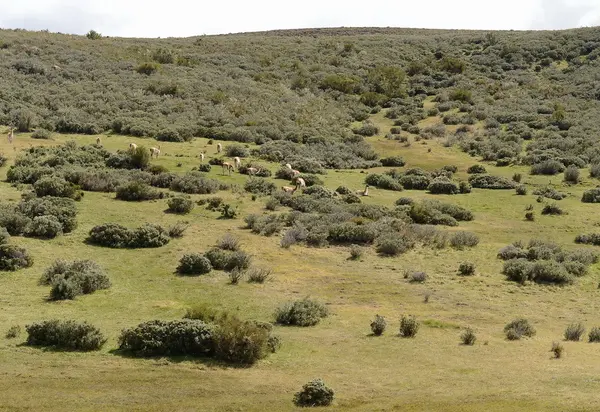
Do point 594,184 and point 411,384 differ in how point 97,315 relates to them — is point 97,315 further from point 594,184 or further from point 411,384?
point 594,184

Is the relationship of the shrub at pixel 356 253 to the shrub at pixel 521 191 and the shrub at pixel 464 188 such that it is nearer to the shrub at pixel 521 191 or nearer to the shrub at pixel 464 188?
the shrub at pixel 464 188

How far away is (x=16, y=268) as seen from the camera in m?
21.4

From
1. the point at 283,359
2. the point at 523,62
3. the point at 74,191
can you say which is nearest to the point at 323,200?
the point at 74,191

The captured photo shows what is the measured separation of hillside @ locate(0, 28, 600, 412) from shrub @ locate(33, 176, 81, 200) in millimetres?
105

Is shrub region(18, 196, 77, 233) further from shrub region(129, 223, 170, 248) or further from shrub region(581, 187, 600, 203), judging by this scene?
shrub region(581, 187, 600, 203)

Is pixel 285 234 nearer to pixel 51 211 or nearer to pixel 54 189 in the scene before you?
pixel 51 211

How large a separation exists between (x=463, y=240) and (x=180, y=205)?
1297 centimetres

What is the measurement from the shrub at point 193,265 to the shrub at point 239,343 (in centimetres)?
769

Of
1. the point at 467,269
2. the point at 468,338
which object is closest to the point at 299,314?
the point at 468,338

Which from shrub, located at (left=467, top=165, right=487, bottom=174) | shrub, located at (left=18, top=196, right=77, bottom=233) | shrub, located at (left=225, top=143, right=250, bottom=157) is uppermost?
shrub, located at (left=225, top=143, right=250, bottom=157)

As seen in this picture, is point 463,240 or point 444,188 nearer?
point 463,240

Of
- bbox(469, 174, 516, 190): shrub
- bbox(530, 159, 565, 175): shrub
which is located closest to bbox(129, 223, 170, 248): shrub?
bbox(469, 174, 516, 190): shrub

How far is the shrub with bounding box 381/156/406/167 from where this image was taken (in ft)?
161

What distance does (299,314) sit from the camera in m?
18.6
